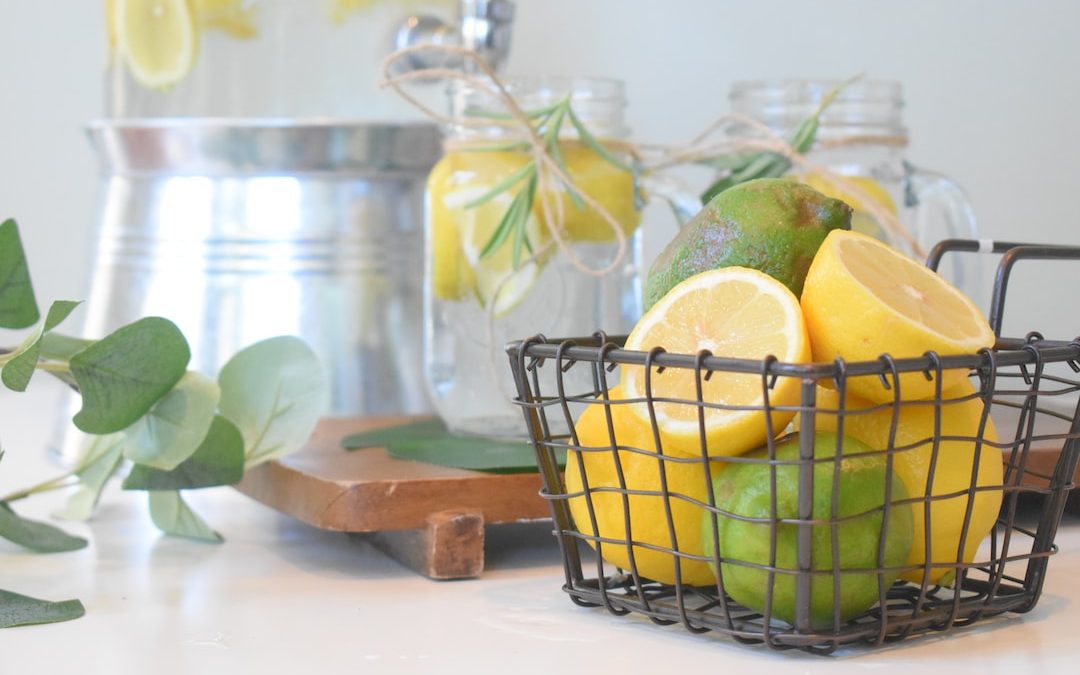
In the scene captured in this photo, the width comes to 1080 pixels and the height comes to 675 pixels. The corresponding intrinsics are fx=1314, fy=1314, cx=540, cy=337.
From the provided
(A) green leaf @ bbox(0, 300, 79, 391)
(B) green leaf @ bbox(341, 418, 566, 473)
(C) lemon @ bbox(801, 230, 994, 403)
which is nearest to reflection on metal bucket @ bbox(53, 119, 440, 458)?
(B) green leaf @ bbox(341, 418, 566, 473)

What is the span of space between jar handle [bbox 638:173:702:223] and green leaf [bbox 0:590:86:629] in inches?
14.7

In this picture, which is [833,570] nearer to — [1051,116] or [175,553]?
[175,553]

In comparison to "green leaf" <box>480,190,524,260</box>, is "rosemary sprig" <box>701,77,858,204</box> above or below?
above

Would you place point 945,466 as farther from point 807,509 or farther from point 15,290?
point 15,290

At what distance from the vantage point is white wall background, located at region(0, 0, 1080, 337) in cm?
117

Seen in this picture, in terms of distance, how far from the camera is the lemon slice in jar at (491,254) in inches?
27.0

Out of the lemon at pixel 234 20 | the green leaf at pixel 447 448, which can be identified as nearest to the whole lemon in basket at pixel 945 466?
the green leaf at pixel 447 448

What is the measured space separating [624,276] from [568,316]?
41 millimetres

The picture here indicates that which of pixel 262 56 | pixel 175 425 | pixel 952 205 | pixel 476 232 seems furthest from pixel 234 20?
pixel 952 205

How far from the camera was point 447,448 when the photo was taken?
653 mm

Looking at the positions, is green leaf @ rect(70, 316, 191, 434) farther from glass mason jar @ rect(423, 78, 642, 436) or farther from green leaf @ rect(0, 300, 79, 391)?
glass mason jar @ rect(423, 78, 642, 436)

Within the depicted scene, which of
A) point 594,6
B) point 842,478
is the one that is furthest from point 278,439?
point 594,6

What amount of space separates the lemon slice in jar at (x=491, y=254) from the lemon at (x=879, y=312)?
27 centimetres

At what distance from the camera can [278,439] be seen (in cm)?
62
